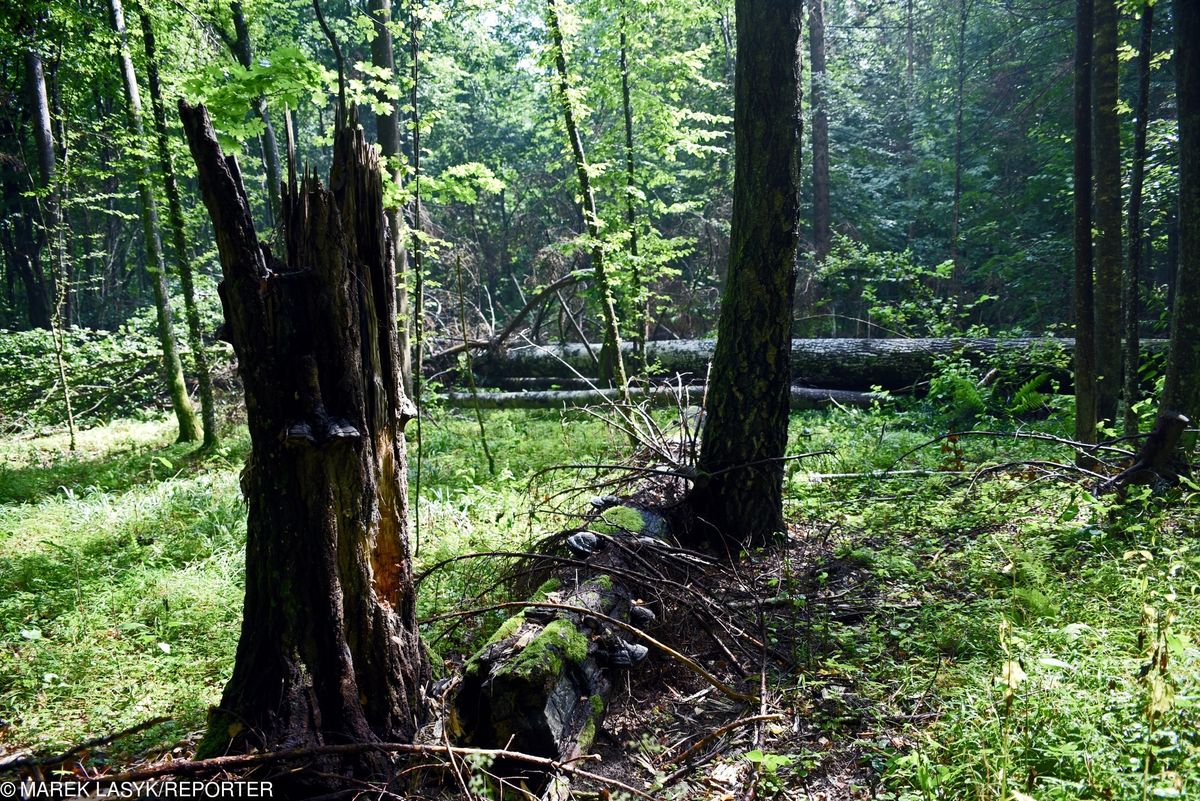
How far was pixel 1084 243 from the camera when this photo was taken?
20.2 ft

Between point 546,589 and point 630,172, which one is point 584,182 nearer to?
point 630,172

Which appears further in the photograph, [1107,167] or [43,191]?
[43,191]

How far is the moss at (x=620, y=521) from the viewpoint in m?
4.34

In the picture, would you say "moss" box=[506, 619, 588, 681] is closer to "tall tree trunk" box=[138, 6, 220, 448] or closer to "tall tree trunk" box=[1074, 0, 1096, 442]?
"tall tree trunk" box=[1074, 0, 1096, 442]

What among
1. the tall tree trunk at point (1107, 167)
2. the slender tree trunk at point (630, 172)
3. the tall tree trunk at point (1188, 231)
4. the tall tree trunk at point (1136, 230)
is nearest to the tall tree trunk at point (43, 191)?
the slender tree trunk at point (630, 172)

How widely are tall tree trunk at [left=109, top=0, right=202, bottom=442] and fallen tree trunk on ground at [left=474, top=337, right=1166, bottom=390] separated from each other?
547 cm

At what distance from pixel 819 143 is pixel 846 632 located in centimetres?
1583

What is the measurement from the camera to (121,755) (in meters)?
2.87

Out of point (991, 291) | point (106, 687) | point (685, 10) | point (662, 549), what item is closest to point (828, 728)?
point (662, 549)

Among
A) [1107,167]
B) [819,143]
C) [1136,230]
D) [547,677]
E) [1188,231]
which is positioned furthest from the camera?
[819,143]

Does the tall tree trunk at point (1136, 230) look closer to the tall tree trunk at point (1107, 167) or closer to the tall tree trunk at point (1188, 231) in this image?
the tall tree trunk at point (1107, 167)

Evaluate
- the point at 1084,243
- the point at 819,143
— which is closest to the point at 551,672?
the point at 1084,243

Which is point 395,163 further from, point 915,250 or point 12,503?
point 915,250

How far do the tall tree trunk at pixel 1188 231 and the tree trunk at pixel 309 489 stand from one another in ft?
18.4
